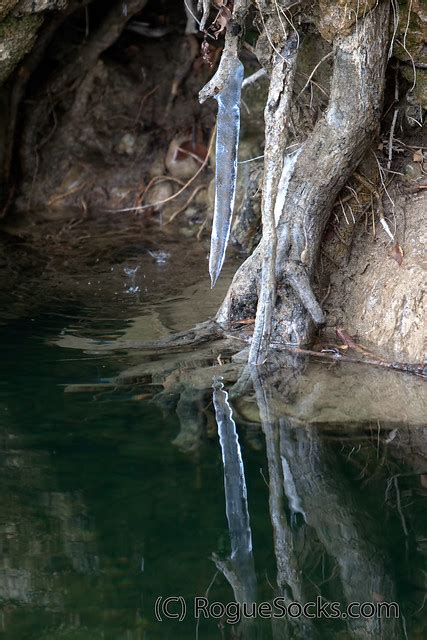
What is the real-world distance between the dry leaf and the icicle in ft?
3.28

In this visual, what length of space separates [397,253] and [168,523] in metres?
2.43

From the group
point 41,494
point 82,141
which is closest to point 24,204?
point 82,141

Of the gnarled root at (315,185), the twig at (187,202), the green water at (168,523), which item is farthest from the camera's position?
the twig at (187,202)

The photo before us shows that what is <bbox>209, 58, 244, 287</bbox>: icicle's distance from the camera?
4.62m

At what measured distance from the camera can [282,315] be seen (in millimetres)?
4902

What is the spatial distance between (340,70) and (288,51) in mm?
295

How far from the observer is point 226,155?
4.68m

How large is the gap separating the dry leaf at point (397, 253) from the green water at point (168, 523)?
144 cm

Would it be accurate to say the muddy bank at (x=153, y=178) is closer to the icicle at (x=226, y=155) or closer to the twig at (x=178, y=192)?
the twig at (x=178, y=192)

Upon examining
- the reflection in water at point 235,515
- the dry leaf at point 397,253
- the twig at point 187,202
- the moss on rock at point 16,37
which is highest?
the moss on rock at point 16,37

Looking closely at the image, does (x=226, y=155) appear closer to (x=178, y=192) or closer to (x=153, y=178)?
(x=178, y=192)

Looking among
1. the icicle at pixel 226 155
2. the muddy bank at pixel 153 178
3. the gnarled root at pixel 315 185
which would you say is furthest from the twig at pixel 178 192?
the icicle at pixel 226 155

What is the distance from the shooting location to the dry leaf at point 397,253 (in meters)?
4.96

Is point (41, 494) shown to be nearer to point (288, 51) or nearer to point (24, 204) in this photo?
point (288, 51)
